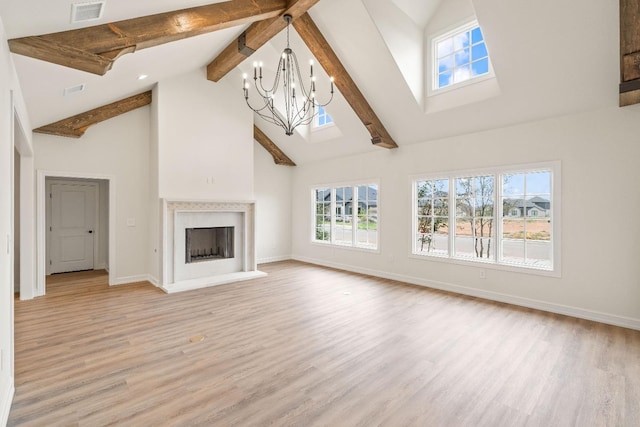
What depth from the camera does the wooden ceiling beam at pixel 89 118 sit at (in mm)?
4980

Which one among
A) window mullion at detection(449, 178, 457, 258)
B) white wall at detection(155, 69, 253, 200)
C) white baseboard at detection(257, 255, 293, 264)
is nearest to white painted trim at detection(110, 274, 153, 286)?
white wall at detection(155, 69, 253, 200)

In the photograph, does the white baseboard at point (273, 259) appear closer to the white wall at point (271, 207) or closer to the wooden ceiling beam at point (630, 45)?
the white wall at point (271, 207)

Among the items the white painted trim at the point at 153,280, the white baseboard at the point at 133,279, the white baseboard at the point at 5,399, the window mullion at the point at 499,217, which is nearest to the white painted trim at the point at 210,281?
the white painted trim at the point at 153,280

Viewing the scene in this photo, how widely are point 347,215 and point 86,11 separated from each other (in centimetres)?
572

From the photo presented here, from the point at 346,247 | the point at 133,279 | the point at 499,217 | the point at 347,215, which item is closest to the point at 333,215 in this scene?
the point at 347,215

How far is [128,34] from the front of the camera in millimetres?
2783

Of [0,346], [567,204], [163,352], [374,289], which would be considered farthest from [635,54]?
[0,346]

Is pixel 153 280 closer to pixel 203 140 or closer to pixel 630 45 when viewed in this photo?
pixel 203 140

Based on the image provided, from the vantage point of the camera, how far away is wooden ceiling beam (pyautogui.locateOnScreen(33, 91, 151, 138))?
4980 millimetres

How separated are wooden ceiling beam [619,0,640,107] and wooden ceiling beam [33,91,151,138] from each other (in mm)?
6688

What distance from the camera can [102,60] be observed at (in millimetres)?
2592

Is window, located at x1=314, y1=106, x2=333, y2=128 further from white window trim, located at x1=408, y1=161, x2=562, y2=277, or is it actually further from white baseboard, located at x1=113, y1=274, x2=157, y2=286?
white baseboard, located at x1=113, y1=274, x2=157, y2=286

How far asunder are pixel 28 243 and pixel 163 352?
3528 millimetres

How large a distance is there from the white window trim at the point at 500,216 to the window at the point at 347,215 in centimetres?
94
